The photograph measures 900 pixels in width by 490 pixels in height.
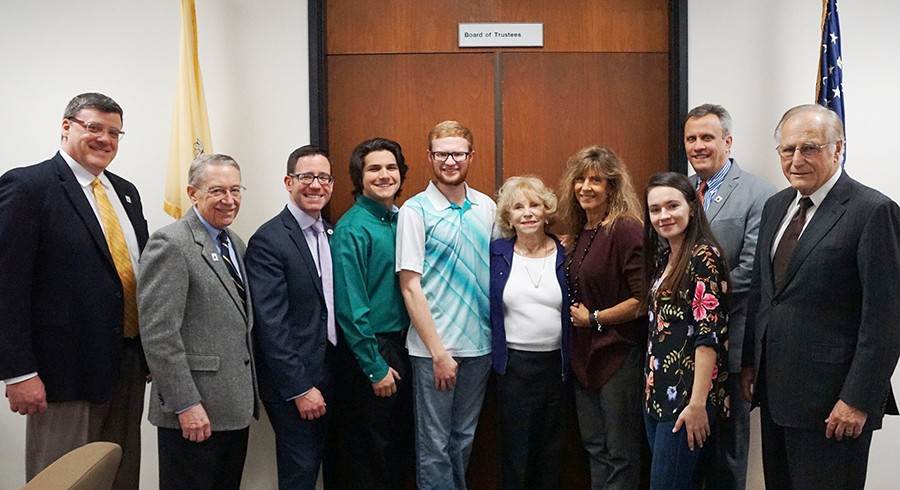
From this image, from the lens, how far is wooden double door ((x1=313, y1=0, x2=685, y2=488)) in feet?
10.3

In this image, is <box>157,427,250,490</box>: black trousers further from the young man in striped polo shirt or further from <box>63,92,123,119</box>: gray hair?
<box>63,92,123,119</box>: gray hair

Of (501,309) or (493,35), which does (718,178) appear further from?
(493,35)

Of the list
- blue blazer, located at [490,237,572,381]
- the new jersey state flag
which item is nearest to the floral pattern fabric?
blue blazer, located at [490,237,572,381]

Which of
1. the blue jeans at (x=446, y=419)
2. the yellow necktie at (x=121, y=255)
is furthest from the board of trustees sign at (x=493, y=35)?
the yellow necktie at (x=121, y=255)

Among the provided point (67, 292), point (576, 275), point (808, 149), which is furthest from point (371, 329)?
point (808, 149)

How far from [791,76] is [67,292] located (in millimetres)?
3059

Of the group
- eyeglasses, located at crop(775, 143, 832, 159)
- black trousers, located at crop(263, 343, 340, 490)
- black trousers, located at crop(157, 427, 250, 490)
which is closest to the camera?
eyeglasses, located at crop(775, 143, 832, 159)

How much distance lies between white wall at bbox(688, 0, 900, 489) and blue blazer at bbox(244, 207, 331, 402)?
1915mm

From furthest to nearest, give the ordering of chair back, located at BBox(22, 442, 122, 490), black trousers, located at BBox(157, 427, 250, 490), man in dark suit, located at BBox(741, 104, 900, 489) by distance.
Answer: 1. black trousers, located at BBox(157, 427, 250, 490)
2. man in dark suit, located at BBox(741, 104, 900, 489)
3. chair back, located at BBox(22, 442, 122, 490)

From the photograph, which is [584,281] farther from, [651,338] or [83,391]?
[83,391]

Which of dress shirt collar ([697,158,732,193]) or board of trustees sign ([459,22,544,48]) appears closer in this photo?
dress shirt collar ([697,158,732,193])

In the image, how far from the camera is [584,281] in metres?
2.50

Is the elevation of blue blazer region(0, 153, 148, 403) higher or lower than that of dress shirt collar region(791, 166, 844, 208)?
lower

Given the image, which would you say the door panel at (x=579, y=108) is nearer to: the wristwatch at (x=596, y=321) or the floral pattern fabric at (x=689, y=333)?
the wristwatch at (x=596, y=321)
